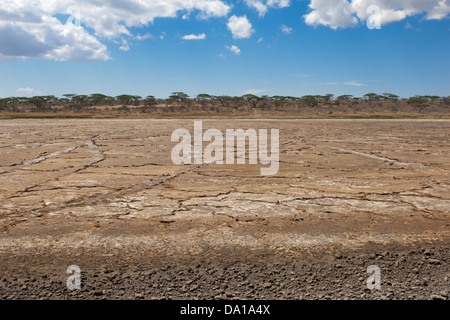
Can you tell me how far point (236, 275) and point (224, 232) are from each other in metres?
0.80

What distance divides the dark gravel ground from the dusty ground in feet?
0.04

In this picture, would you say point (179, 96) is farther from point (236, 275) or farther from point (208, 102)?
point (236, 275)

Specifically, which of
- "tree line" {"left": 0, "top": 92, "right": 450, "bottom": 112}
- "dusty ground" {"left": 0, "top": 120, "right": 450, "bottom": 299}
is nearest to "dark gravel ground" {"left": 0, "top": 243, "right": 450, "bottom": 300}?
"dusty ground" {"left": 0, "top": 120, "right": 450, "bottom": 299}

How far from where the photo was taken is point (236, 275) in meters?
2.36

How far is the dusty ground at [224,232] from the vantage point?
7.34 feet

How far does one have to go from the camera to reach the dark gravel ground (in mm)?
2133

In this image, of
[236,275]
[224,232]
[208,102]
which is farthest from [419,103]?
[236,275]

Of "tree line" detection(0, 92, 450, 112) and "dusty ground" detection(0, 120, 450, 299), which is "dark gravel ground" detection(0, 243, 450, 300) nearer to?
"dusty ground" detection(0, 120, 450, 299)

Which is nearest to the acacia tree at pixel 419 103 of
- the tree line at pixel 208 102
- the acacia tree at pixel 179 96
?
the tree line at pixel 208 102

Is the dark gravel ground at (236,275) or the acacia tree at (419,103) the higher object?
the acacia tree at (419,103)

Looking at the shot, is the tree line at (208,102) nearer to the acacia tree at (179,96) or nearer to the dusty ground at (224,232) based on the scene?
the acacia tree at (179,96)

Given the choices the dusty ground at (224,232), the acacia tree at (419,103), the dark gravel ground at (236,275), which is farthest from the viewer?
the acacia tree at (419,103)

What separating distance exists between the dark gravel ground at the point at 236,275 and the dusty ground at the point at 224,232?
11 millimetres

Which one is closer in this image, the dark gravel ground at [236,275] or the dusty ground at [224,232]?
the dark gravel ground at [236,275]
